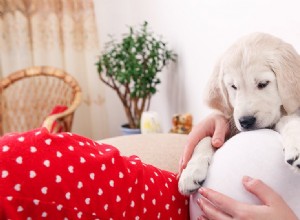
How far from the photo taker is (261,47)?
922mm

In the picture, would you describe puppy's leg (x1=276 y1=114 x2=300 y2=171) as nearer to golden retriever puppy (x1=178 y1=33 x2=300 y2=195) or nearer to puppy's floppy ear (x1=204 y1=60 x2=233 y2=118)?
golden retriever puppy (x1=178 y1=33 x2=300 y2=195)

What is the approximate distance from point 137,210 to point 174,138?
0.72 meters

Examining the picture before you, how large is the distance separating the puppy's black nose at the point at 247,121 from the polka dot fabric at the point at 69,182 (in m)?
0.29

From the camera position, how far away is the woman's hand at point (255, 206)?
722 millimetres

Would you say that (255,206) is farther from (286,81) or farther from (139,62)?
(139,62)

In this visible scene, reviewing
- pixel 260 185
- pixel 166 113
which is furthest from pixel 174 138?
pixel 166 113

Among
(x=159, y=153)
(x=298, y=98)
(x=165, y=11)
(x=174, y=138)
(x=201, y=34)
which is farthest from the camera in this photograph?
(x=165, y=11)

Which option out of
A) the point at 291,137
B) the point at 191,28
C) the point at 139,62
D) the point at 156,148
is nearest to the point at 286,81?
the point at 291,137

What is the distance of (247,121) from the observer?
911mm

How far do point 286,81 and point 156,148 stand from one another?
581 mm

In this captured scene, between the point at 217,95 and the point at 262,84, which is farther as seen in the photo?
the point at 217,95

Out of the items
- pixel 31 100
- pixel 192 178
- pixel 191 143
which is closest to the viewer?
pixel 192 178

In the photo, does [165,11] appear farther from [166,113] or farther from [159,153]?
[159,153]

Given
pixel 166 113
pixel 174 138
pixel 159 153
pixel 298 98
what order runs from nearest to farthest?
pixel 298 98 < pixel 159 153 < pixel 174 138 < pixel 166 113
